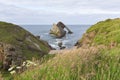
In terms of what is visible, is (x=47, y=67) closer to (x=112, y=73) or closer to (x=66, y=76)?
(x=66, y=76)

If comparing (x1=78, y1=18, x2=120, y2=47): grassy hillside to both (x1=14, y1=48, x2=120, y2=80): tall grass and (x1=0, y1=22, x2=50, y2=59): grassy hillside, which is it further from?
(x1=14, y1=48, x2=120, y2=80): tall grass

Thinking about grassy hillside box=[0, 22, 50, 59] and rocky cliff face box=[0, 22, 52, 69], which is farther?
grassy hillside box=[0, 22, 50, 59]

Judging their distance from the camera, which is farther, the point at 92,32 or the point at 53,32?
the point at 53,32

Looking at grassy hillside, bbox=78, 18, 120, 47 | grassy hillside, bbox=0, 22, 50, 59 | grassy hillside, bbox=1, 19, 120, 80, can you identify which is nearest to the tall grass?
grassy hillside, bbox=1, 19, 120, 80

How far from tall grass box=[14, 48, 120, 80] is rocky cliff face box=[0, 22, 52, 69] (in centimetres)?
1501

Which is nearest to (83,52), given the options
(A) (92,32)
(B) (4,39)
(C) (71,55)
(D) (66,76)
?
(C) (71,55)

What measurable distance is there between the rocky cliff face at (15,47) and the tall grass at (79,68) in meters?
15.0

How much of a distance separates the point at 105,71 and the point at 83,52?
1479 mm

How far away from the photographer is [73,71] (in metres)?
9.88

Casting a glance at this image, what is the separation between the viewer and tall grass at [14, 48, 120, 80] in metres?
9.72

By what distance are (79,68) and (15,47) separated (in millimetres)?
20269

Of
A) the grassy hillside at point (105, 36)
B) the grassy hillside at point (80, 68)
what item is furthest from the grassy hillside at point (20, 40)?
the grassy hillside at point (80, 68)

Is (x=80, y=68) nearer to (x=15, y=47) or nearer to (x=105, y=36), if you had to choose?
(x=15, y=47)

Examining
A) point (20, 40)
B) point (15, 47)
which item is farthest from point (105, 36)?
point (15, 47)
